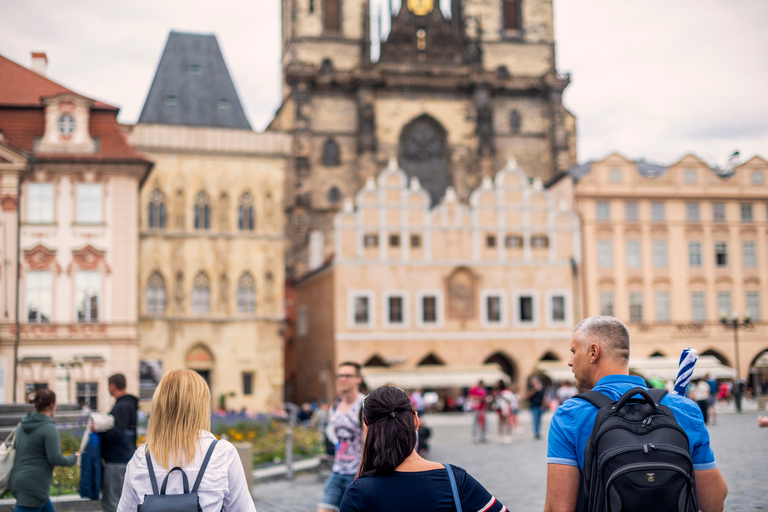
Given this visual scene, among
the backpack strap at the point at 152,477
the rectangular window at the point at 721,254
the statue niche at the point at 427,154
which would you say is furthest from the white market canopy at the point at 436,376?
the backpack strap at the point at 152,477

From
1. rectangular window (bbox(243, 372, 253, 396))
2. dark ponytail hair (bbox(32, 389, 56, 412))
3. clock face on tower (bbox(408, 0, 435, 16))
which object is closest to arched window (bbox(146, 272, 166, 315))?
rectangular window (bbox(243, 372, 253, 396))

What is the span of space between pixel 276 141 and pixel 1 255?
1750 centimetres

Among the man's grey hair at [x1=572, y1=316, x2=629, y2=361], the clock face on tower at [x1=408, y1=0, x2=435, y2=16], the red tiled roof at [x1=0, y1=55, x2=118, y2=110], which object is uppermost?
the clock face on tower at [x1=408, y1=0, x2=435, y2=16]

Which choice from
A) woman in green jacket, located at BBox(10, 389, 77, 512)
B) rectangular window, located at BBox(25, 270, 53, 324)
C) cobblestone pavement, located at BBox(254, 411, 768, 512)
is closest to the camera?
woman in green jacket, located at BBox(10, 389, 77, 512)

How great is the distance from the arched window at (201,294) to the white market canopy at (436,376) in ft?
25.4

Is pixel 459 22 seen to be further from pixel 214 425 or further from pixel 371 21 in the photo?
pixel 214 425

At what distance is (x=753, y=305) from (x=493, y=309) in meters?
13.2

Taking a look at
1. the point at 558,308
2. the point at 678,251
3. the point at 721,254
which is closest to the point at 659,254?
the point at 678,251

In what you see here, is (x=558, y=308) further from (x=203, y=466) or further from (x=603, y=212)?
(x=203, y=466)

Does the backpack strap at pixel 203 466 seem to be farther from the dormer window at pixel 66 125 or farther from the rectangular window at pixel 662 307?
the rectangular window at pixel 662 307

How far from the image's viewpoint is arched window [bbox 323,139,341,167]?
57.8 metres

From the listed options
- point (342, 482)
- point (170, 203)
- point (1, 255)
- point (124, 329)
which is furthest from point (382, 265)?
point (342, 482)

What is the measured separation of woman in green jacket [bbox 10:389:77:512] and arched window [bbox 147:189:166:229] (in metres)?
36.1

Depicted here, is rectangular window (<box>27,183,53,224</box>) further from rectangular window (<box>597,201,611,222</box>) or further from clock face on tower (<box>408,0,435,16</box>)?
clock face on tower (<box>408,0,435,16</box>)
